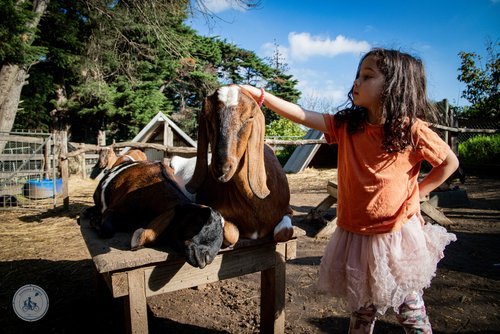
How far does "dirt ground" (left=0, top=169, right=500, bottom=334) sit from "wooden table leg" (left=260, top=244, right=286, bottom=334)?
455mm

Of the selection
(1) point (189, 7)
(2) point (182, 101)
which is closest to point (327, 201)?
(1) point (189, 7)

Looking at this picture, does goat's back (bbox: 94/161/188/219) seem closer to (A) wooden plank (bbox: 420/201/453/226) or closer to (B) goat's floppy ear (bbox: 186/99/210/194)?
(B) goat's floppy ear (bbox: 186/99/210/194)

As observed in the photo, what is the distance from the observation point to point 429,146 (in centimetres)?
145

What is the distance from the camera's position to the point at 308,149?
40.8 ft

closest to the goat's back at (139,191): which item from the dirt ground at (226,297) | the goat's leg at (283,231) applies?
the goat's leg at (283,231)

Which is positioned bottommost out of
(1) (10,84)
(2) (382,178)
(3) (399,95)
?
(2) (382,178)

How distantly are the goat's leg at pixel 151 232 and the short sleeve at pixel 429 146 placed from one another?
1.23 m

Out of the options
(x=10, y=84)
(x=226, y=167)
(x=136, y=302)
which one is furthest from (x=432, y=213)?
(x=10, y=84)

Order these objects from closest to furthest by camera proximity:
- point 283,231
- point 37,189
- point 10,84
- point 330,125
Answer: point 283,231 < point 330,125 < point 10,84 < point 37,189

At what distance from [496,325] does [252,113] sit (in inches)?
93.4

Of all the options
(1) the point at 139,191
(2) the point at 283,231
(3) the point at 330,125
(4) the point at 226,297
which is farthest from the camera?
(4) the point at 226,297

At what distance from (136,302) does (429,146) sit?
5.04 ft

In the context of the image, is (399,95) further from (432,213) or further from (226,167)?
(432,213)

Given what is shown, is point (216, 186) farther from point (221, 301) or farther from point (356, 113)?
point (221, 301)
